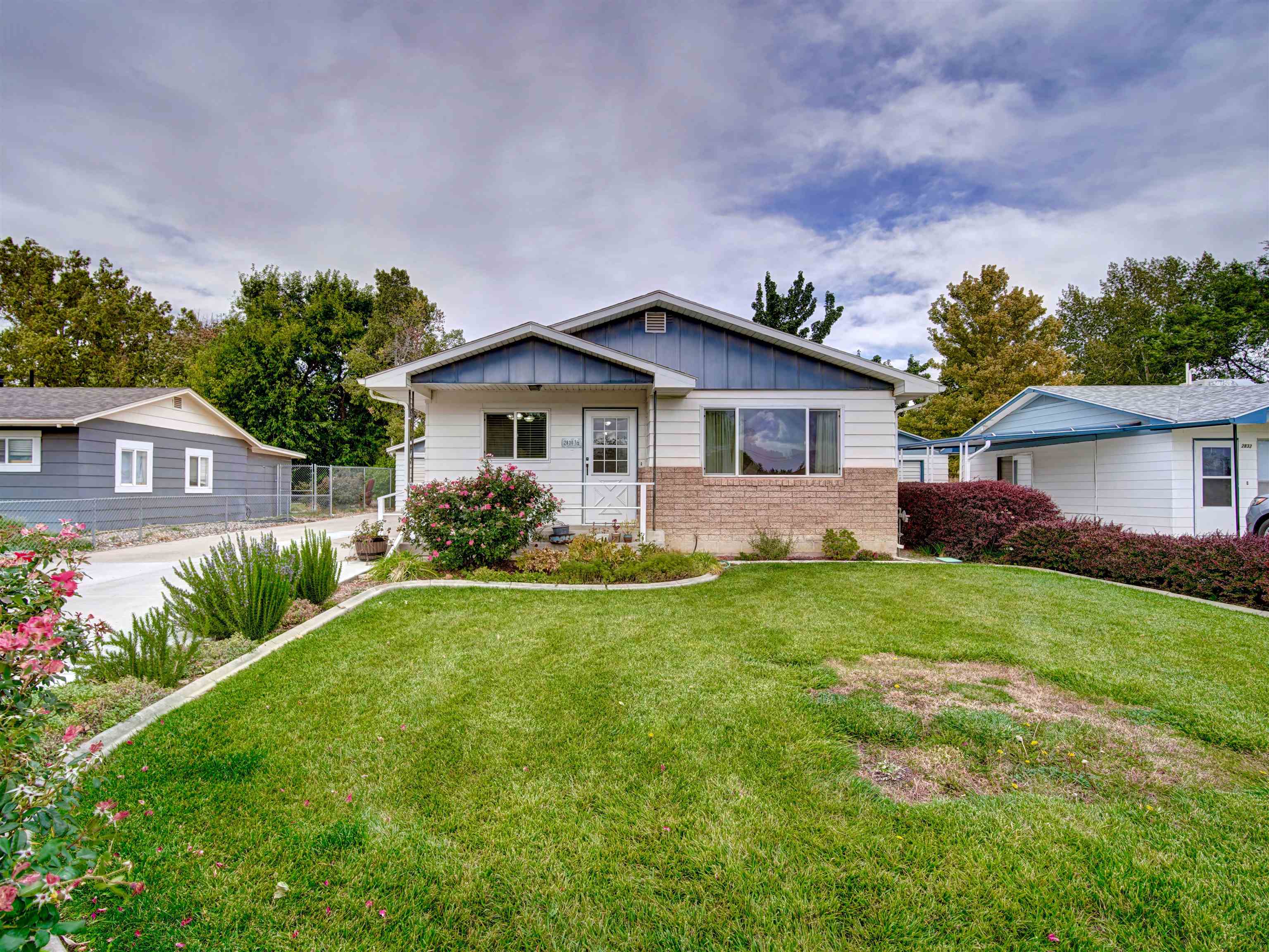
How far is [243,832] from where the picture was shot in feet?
7.82

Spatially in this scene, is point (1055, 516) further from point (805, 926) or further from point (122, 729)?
point (122, 729)

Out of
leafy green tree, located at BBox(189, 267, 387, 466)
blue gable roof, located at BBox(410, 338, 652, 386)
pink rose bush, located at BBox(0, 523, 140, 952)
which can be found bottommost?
pink rose bush, located at BBox(0, 523, 140, 952)

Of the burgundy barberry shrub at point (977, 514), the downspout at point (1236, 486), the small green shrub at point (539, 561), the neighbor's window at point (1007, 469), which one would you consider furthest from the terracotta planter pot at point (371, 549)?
the downspout at point (1236, 486)

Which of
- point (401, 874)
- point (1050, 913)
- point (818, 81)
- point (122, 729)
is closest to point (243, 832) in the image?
point (401, 874)

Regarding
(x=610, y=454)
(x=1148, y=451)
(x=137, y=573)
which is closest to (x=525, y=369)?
(x=610, y=454)

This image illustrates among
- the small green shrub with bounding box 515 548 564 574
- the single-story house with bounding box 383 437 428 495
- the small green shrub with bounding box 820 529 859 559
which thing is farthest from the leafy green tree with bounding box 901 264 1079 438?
the small green shrub with bounding box 515 548 564 574

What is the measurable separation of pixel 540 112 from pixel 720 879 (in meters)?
12.8

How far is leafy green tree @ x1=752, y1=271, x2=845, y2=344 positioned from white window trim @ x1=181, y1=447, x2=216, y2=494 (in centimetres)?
2017

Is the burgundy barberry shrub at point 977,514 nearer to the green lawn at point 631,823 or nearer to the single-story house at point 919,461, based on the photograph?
the green lawn at point 631,823

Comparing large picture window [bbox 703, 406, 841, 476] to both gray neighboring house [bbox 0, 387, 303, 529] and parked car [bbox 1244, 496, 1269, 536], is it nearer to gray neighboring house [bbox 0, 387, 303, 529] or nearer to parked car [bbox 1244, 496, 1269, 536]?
parked car [bbox 1244, 496, 1269, 536]

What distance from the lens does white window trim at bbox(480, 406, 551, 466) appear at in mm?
11164

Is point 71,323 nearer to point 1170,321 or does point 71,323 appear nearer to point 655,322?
point 655,322

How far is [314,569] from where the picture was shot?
6.24 m

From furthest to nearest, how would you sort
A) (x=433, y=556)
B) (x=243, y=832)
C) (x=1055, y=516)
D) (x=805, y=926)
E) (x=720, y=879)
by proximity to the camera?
(x=1055, y=516)
(x=433, y=556)
(x=243, y=832)
(x=720, y=879)
(x=805, y=926)
